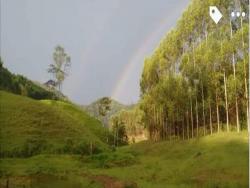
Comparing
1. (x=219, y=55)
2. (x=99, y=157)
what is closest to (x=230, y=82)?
(x=219, y=55)

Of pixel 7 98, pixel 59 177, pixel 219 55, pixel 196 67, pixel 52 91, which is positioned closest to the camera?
pixel 59 177

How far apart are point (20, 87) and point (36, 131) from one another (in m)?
41.5

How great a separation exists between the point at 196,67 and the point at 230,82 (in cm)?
857

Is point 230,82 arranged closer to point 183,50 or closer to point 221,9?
point 221,9

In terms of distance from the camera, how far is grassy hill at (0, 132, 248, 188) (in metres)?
21.9

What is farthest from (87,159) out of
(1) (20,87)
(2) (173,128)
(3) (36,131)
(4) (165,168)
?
(1) (20,87)

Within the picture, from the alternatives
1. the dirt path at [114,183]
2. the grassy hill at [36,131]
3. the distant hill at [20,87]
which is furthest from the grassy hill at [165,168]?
the distant hill at [20,87]

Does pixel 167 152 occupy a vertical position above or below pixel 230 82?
below

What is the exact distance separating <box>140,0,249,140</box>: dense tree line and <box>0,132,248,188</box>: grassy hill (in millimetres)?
5934

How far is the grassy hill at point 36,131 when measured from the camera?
143ft

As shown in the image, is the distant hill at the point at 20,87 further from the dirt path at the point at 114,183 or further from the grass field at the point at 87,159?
the dirt path at the point at 114,183

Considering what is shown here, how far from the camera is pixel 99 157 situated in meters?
38.7

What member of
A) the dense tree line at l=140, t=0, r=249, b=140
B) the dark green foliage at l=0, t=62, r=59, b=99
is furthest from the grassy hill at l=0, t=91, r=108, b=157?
the dark green foliage at l=0, t=62, r=59, b=99

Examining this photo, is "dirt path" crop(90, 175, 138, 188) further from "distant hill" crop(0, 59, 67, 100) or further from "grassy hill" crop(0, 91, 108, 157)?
"distant hill" crop(0, 59, 67, 100)
